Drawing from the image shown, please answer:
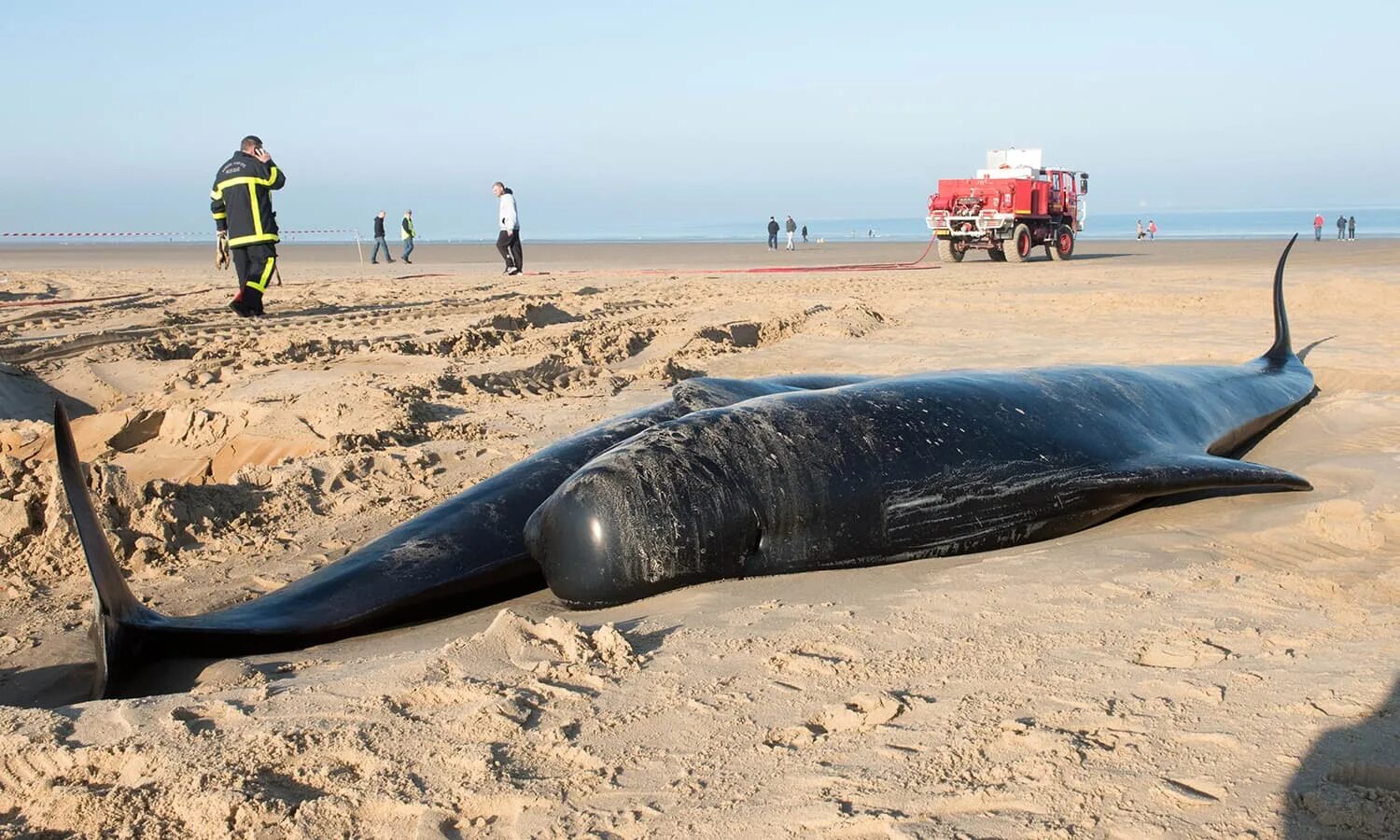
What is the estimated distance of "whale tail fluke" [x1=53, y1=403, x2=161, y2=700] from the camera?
3.20m

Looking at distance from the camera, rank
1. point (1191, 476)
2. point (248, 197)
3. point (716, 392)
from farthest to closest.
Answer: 1. point (248, 197)
2. point (716, 392)
3. point (1191, 476)

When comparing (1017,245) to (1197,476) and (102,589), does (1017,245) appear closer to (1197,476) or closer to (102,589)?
(1197,476)

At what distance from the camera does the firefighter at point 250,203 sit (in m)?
12.7

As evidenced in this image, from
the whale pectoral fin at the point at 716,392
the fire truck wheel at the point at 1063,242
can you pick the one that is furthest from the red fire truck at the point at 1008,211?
the whale pectoral fin at the point at 716,392

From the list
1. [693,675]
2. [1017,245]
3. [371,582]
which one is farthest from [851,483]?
[1017,245]

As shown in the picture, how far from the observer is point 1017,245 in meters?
29.1

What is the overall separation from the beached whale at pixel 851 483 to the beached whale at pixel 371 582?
307 millimetres

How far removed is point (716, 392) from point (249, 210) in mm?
8802

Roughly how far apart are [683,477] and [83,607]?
262 centimetres

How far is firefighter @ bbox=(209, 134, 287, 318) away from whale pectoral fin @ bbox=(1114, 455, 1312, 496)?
34.6 feet

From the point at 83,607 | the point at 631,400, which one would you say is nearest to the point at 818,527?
the point at 83,607

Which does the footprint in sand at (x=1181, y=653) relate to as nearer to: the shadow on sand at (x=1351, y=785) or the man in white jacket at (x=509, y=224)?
the shadow on sand at (x=1351, y=785)

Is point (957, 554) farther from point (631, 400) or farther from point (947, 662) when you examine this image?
point (631, 400)

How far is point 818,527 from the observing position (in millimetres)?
4406
